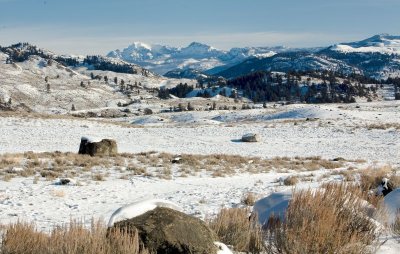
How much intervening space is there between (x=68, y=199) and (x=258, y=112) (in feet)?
237

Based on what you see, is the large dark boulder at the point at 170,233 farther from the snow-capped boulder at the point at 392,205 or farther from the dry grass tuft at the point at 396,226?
the snow-capped boulder at the point at 392,205

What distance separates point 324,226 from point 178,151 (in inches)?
1070

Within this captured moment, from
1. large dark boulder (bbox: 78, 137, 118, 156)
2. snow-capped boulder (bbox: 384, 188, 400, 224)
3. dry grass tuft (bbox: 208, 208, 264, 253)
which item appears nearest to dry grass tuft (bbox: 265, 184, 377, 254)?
dry grass tuft (bbox: 208, 208, 264, 253)

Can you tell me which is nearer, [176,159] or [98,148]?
[176,159]

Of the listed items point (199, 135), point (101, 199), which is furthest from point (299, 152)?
point (101, 199)

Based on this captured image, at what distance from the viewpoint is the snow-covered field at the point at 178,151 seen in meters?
12.6

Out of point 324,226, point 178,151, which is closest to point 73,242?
point 324,226

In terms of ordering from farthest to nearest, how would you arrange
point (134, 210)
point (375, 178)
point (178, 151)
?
1. point (178, 151)
2. point (375, 178)
3. point (134, 210)

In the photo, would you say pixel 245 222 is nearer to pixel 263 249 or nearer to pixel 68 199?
pixel 263 249

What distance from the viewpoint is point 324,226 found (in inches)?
201

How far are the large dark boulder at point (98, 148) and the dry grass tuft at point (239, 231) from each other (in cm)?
1934

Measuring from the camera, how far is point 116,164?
2188cm

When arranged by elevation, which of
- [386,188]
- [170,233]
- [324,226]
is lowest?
[386,188]

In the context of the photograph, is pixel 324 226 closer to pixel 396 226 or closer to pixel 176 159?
pixel 396 226
